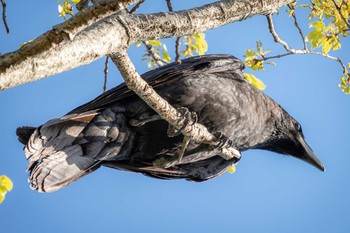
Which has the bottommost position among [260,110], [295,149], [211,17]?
[295,149]

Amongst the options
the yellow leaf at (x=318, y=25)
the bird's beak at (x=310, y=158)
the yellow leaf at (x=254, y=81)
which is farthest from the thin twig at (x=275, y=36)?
the bird's beak at (x=310, y=158)

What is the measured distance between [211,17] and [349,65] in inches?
137

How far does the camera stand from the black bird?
5062 mm

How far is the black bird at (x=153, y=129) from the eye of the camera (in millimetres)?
5062

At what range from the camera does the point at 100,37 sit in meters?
2.73

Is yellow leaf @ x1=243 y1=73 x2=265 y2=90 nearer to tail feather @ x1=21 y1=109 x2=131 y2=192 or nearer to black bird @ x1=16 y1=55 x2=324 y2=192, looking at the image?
black bird @ x1=16 y1=55 x2=324 y2=192

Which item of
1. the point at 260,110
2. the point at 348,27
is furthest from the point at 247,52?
the point at 348,27

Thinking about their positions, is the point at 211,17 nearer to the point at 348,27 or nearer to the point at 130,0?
the point at 130,0

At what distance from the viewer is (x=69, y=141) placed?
5.21m

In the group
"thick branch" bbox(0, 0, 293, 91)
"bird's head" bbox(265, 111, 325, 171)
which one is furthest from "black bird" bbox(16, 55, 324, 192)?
"thick branch" bbox(0, 0, 293, 91)

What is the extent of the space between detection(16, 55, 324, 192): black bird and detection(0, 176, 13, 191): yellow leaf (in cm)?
35

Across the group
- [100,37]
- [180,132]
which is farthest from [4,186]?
[100,37]

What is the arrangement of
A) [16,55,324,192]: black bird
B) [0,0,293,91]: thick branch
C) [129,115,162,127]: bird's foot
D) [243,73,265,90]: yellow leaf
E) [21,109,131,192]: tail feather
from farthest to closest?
1. [243,73,265,90]: yellow leaf
2. [129,115,162,127]: bird's foot
3. [16,55,324,192]: black bird
4. [21,109,131,192]: tail feather
5. [0,0,293,91]: thick branch

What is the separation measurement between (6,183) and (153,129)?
1602 millimetres
